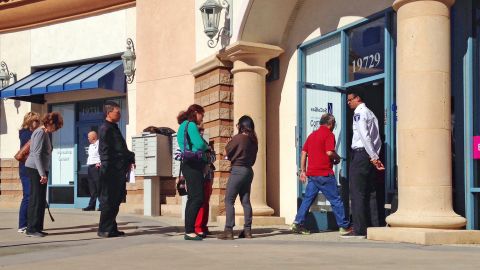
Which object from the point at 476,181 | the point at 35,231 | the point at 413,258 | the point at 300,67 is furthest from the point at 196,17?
the point at 413,258

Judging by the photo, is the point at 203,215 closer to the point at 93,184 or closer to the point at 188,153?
the point at 188,153

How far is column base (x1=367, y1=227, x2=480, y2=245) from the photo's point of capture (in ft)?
24.7

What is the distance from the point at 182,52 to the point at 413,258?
27.4ft

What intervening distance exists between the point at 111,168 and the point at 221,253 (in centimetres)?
242

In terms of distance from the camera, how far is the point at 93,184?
15.1 meters

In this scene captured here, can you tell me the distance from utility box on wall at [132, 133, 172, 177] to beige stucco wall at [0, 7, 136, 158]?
211 centimetres

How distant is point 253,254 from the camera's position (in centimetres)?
677

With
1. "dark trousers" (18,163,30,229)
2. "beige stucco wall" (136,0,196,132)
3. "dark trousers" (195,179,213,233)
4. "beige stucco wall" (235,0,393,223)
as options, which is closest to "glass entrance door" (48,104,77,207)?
"beige stucco wall" (136,0,196,132)

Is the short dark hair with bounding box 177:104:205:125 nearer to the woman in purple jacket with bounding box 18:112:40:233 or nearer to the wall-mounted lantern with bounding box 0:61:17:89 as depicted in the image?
the woman in purple jacket with bounding box 18:112:40:233

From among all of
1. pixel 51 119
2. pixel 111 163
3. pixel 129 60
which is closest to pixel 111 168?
pixel 111 163

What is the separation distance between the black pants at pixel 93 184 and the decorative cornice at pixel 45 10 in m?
3.74

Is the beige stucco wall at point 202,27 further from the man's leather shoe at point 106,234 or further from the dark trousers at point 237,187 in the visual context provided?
the man's leather shoe at point 106,234

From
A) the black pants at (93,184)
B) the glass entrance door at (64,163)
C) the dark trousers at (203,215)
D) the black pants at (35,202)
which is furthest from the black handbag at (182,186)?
the glass entrance door at (64,163)

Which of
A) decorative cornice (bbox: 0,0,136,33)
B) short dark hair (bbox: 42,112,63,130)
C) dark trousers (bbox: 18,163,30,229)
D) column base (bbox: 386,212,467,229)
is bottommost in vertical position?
column base (bbox: 386,212,467,229)
